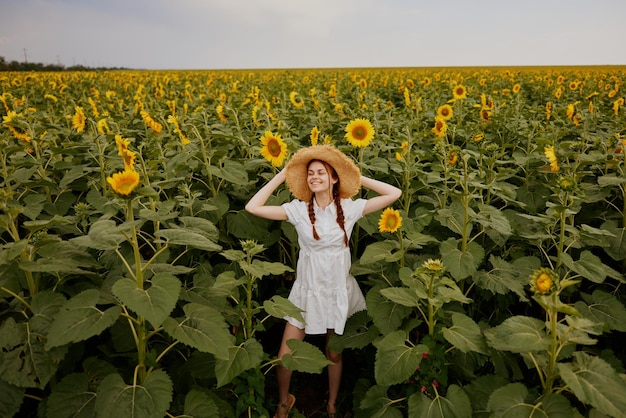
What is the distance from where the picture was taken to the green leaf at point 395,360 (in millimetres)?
2273

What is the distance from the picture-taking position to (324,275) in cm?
311

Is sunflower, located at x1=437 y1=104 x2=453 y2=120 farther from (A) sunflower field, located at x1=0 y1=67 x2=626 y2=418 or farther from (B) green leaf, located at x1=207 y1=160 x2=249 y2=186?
(B) green leaf, located at x1=207 y1=160 x2=249 y2=186

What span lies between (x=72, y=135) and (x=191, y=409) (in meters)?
3.96

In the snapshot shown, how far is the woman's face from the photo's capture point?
3066 mm

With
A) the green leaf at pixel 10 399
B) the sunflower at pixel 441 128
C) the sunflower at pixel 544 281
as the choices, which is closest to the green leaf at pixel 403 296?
the sunflower at pixel 544 281

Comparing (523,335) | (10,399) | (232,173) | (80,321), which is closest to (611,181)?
(523,335)

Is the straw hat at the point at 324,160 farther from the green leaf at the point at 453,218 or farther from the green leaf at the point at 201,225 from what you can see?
the green leaf at the point at 201,225

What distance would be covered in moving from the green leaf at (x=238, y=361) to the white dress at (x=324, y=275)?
0.73m

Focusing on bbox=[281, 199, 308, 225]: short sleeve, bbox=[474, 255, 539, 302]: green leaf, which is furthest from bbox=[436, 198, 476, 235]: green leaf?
bbox=[281, 199, 308, 225]: short sleeve

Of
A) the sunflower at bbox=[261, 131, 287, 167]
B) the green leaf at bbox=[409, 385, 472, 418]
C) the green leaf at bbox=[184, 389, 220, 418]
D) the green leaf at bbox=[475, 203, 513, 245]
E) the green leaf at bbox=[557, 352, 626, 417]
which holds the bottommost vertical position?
the green leaf at bbox=[409, 385, 472, 418]

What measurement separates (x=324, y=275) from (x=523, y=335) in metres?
1.36

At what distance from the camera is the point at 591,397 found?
187 cm

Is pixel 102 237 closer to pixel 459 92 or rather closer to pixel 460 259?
pixel 460 259

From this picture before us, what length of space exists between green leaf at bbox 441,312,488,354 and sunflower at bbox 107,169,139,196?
5.32ft
